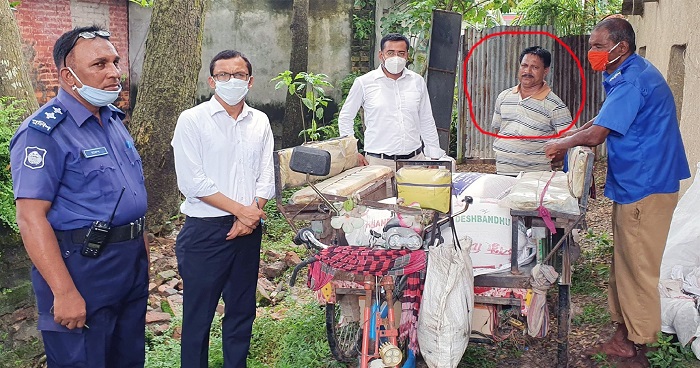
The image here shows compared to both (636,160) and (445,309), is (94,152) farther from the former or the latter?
(636,160)

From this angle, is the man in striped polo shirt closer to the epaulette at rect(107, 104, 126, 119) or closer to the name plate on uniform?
the epaulette at rect(107, 104, 126, 119)

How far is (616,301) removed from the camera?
4.62 m

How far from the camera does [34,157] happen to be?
3.01m

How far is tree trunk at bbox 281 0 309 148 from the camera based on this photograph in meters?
10.9

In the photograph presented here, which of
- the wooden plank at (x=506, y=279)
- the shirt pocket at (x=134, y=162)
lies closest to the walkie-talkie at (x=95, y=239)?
the shirt pocket at (x=134, y=162)

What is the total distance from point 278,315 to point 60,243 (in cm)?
278

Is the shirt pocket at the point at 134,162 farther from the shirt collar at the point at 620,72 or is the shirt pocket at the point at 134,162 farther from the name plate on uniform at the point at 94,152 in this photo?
the shirt collar at the point at 620,72

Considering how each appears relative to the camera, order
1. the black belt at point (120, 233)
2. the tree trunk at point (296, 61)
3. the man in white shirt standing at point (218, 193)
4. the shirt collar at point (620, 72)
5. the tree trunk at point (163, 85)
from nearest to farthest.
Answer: the black belt at point (120, 233) → the man in white shirt standing at point (218, 193) → the shirt collar at point (620, 72) → the tree trunk at point (163, 85) → the tree trunk at point (296, 61)

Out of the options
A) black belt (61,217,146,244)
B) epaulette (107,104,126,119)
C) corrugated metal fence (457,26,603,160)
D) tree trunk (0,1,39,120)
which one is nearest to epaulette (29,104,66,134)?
epaulette (107,104,126,119)

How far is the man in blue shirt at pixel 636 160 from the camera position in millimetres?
4176

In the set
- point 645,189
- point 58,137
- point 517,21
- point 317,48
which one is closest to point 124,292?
point 58,137

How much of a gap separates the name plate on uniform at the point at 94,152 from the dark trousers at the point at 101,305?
383mm

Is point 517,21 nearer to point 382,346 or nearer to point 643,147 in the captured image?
point 643,147

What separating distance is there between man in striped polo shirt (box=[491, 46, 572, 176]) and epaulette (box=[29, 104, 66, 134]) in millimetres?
3696
